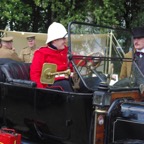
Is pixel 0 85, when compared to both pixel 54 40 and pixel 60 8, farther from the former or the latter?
pixel 60 8

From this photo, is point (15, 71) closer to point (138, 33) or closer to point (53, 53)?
point (53, 53)

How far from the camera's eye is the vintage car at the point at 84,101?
125 inches

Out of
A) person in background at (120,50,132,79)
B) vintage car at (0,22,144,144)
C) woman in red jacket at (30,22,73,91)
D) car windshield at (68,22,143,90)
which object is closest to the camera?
vintage car at (0,22,144,144)

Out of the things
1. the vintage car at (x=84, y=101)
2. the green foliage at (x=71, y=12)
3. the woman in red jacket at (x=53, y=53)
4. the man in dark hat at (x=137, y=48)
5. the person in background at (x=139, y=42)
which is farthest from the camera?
the green foliage at (x=71, y=12)

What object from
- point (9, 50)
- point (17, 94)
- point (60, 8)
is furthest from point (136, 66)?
point (60, 8)

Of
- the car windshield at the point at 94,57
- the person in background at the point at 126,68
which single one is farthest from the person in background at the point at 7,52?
the person in background at the point at 126,68

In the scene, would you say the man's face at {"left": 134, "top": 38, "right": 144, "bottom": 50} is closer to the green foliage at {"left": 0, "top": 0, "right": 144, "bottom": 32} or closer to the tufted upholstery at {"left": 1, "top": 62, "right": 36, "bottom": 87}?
the tufted upholstery at {"left": 1, "top": 62, "right": 36, "bottom": 87}

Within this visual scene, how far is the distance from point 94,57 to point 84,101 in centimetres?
60

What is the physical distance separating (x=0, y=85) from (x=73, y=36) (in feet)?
3.25

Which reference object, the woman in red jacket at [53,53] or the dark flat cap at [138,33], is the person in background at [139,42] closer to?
the dark flat cap at [138,33]

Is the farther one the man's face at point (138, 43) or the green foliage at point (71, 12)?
the green foliage at point (71, 12)

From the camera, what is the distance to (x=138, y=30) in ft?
14.2

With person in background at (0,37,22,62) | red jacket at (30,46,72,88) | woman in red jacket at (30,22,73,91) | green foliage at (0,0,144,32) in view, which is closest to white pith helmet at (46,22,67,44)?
woman in red jacket at (30,22,73,91)

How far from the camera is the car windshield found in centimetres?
354
